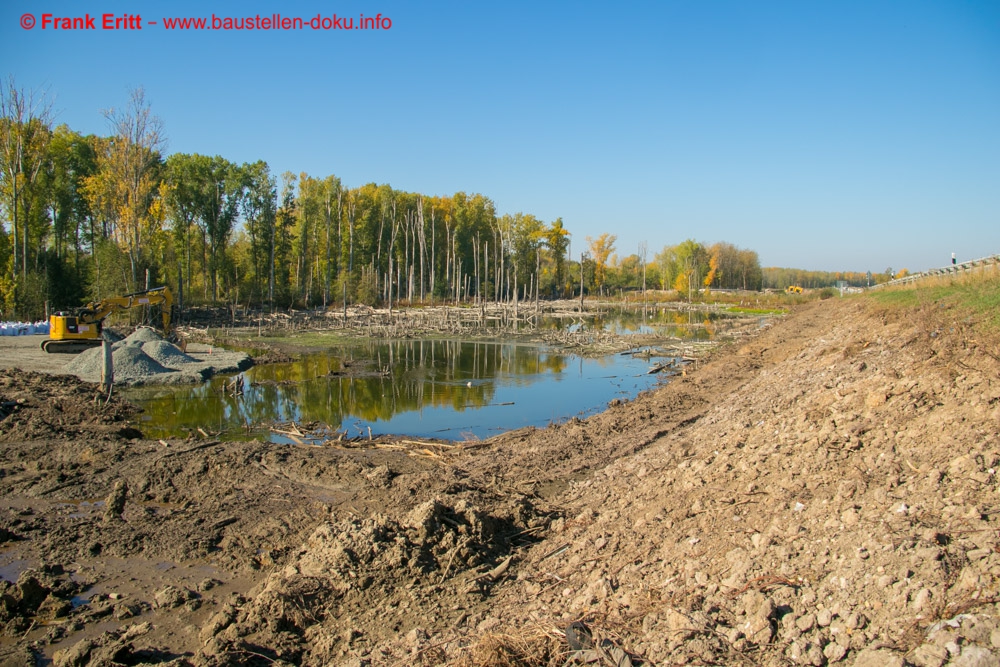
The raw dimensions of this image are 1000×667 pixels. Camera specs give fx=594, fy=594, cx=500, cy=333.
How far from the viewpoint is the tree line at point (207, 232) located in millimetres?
32719

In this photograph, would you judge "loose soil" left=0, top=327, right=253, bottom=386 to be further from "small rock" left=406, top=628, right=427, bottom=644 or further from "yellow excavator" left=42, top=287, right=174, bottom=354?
"small rock" left=406, top=628, right=427, bottom=644

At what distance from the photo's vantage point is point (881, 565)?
13.0 feet

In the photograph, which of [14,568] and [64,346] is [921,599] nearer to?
[14,568]

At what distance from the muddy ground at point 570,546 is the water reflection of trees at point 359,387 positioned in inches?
197

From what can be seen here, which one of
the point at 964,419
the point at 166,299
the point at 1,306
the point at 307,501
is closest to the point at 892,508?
the point at 964,419

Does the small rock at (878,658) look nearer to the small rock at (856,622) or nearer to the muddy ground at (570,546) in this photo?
the muddy ground at (570,546)

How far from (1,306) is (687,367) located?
33.0 m

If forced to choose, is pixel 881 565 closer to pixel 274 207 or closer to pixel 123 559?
pixel 123 559

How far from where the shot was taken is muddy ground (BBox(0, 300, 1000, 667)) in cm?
385

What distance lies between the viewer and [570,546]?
20.1 feet

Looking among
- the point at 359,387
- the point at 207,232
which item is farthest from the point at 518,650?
the point at 207,232

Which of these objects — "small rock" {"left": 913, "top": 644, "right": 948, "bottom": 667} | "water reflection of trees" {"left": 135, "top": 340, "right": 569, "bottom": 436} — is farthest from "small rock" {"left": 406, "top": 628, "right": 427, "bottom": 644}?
"water reflection of trees" {"left": 135, "top": 340, "right": 569, "bottom": 436}

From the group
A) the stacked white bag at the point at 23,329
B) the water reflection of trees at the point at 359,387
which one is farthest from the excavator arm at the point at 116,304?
the stacked white bag at the point at 23,329

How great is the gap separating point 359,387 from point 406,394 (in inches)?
72.8
